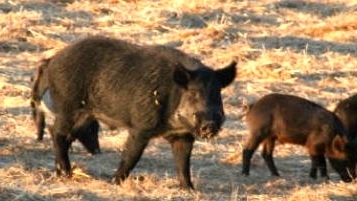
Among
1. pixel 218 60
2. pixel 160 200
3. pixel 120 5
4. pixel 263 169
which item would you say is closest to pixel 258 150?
pixel 263 169

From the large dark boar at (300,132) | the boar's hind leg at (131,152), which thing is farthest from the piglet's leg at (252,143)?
the boar's hind leg at (131,152)

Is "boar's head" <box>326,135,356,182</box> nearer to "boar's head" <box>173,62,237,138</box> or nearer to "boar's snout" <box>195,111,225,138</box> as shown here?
"boar's head" <box>173,62,237,138</box>

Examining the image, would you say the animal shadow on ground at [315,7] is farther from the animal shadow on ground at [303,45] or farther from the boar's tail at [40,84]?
the boar's tail at [40,84]

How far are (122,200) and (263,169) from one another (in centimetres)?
365

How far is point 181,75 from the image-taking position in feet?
31.2

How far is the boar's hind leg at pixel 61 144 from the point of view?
10.3 metres

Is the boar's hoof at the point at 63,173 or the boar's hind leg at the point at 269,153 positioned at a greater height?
the boar's hoof at the point at 63,173

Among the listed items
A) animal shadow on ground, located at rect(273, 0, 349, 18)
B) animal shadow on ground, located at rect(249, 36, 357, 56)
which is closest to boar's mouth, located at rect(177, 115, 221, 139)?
animal shadow on ground, located at rect(249, 36, 357, 56)

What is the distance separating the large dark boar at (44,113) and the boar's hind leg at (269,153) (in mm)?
2000

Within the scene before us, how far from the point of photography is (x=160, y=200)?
29.8ft

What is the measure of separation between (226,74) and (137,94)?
93 centimetres

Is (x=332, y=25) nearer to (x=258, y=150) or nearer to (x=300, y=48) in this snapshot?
(x=300, y=48)

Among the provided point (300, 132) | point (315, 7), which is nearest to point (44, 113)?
point (300, 132)

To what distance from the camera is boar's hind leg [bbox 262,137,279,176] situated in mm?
11750
